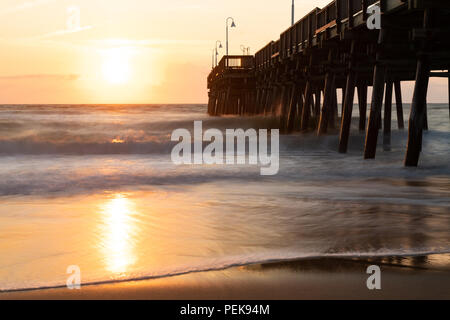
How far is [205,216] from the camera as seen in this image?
26.1 feet

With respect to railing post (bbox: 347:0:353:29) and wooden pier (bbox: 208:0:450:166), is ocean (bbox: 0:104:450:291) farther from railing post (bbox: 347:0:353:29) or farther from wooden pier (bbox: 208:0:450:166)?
railing post (bbox: 347:0:353:29)

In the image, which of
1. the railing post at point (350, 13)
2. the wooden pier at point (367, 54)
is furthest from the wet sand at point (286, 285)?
the railing post at point (350, 13)

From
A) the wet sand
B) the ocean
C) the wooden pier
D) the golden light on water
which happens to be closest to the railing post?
the wooden pier

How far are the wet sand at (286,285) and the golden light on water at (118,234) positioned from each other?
1.91 feet

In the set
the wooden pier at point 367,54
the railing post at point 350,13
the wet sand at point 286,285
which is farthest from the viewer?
the railing post at point 350,13

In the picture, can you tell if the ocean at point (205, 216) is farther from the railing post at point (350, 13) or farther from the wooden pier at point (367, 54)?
the railing post at point (350, 13)

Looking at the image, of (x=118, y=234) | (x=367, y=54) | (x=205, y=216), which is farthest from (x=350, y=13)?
(x=118, y=234)

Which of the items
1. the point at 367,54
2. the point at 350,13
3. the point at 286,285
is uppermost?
the point at 350,13

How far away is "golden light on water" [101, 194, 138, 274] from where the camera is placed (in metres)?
5.39

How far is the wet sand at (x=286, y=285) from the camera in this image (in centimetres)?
438

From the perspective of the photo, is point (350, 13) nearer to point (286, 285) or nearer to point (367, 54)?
point (367, 54)

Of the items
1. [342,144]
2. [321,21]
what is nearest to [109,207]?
[342,144]

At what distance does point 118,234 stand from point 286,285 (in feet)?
8.76
